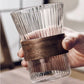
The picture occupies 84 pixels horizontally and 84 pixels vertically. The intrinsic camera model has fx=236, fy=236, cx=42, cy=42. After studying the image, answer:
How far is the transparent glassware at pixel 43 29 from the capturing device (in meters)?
0.54

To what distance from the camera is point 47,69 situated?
56 centimetres

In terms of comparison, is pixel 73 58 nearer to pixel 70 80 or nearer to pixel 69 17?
pixel 70 80

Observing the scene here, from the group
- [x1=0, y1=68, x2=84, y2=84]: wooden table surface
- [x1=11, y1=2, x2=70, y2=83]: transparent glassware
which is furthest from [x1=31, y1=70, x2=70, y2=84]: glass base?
[x1=0, y1=68, x2=84, y2=84]: wooden table surface

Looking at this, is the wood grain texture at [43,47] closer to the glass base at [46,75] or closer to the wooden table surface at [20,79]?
the glass base at [46,75]

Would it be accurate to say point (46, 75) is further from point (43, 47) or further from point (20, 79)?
point (20, 79)

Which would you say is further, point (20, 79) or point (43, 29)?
point (20, 79)

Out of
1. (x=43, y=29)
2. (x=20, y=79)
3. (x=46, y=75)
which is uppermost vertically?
(x=43, y=29)

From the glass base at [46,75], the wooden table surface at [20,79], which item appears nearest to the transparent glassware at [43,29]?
the glass base at [46,75]

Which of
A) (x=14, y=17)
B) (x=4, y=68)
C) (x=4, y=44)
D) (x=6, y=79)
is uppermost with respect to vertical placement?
(x=14, y=17)

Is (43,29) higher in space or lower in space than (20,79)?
higher

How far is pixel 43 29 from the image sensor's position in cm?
54

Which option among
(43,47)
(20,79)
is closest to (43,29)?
(43,47)

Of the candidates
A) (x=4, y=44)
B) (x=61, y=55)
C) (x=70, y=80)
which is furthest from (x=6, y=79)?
(x=4, y=44)

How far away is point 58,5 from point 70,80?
29 cm
